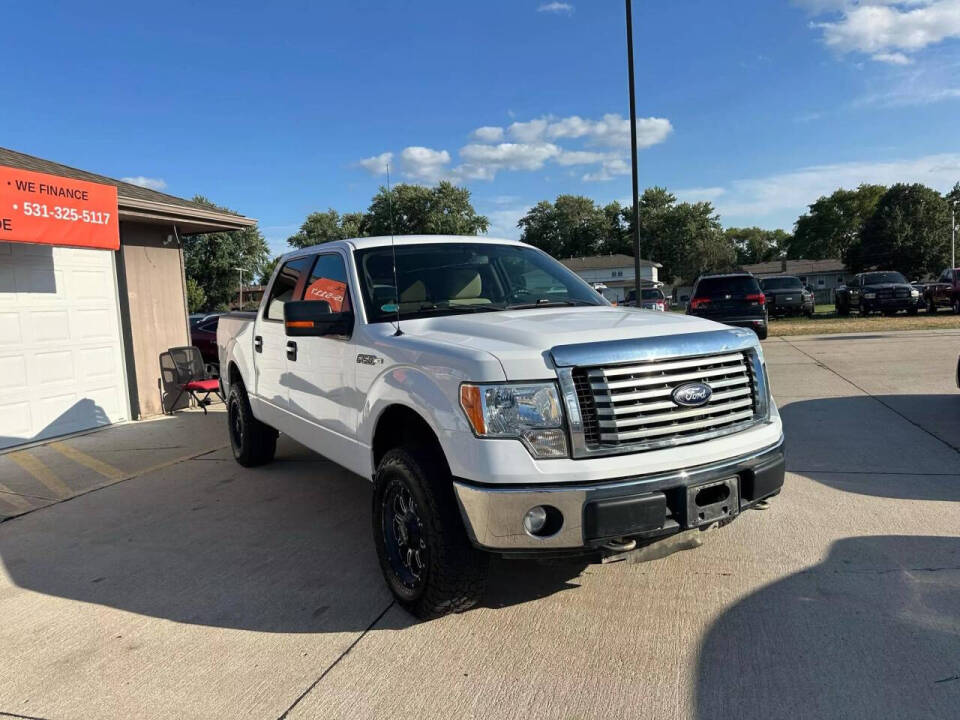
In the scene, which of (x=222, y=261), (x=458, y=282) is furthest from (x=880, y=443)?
(x=222, y=261)

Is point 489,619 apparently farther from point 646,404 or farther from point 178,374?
point 178,374

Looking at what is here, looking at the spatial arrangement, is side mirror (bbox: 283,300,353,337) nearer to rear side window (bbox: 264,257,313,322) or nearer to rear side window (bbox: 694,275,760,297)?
rear side window (bbox: 264,257,313,322)

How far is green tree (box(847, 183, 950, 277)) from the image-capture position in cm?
5359

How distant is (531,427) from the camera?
9.27 feet

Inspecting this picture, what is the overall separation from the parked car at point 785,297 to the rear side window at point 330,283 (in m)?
24.6

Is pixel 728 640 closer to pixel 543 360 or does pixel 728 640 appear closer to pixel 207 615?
pixel 543 360

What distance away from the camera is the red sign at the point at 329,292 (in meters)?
4.34

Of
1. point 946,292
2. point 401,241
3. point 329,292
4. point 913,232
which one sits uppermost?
point 913,232

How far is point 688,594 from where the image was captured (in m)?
3.50

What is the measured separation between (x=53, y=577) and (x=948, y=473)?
6367 millimetres

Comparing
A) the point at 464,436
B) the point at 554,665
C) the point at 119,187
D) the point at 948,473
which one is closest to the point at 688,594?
the point at 554,665

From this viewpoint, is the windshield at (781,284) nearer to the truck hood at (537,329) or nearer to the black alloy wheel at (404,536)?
the truck hood at (537,329)

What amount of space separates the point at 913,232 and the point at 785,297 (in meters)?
35.9

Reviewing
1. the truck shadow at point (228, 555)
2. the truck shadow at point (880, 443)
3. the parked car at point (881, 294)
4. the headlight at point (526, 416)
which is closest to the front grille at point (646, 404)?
the headlight at point (526, 416)
